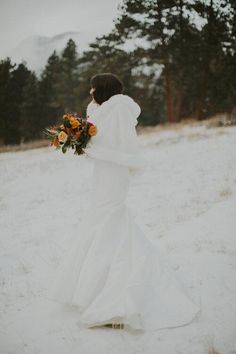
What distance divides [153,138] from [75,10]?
539 feet

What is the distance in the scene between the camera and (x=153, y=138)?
720 inches

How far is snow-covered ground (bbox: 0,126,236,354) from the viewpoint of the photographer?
150 inches

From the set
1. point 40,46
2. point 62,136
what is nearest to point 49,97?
point 62,136

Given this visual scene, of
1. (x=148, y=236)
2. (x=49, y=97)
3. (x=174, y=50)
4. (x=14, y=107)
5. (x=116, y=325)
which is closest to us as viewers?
(x=116, y=325)

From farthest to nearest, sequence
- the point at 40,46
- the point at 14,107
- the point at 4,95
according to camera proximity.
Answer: the point at 40,46 → the point at 14,107 → the point at 4,95

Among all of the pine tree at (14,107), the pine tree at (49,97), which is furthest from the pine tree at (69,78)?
the pine tree at (14,107)

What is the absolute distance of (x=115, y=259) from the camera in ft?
13.6

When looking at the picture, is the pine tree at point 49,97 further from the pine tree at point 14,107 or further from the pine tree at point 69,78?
the pine tree at point 14,107

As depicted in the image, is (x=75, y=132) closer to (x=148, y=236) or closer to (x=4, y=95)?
(x=148, y=236)

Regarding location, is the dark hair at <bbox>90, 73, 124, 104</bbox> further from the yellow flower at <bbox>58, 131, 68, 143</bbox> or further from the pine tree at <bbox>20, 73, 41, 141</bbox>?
the pine tree at <bbox>20, 73, 41, 141</bbox>

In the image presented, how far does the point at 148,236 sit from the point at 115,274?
3.03 m

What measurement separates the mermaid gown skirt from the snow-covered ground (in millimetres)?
209

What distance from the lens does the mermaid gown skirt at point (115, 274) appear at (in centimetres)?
394

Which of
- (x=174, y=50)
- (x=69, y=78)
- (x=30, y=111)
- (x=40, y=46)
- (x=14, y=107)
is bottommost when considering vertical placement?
(x=30, y=111)
